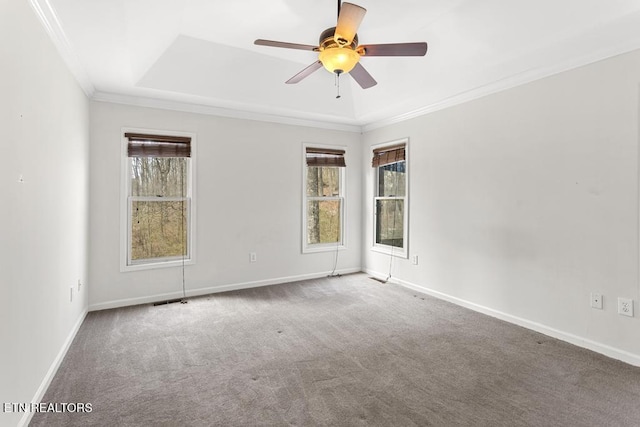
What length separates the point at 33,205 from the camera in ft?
6.73

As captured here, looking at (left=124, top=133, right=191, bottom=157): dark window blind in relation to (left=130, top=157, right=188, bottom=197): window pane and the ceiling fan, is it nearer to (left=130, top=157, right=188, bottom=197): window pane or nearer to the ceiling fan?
(left=130, top=157, right=188, bottom=197): window pane

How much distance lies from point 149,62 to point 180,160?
4.18 feet

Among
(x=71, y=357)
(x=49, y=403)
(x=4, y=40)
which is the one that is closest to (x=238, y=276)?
(x=71, y=357)

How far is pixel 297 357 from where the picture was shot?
2.70m

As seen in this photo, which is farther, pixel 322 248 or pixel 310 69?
pixel 322 248

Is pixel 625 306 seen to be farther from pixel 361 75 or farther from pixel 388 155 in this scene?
pixel 388 155

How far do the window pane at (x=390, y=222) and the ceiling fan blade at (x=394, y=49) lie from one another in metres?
2.74

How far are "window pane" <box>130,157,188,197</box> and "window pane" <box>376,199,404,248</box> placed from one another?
2921 mm

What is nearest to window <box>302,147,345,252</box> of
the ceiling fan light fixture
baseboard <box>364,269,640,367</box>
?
baseboard <box>364,269,640,367</box>

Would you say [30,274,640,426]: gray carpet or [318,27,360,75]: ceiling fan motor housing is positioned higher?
[318,27,360,75]: ceiling fan motor housing

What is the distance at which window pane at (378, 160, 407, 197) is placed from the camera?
192 inches

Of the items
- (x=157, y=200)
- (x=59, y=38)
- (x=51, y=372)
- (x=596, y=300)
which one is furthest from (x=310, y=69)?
(x=596, y=300)

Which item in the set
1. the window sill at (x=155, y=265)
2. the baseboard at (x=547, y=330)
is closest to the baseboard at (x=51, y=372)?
the window sill at (x=155, y=265)

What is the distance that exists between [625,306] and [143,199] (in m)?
4.85
